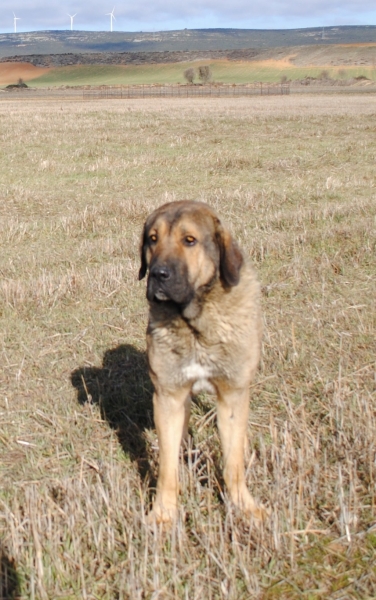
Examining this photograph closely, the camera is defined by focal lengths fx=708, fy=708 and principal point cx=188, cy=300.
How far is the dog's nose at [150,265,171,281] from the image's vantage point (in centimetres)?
364

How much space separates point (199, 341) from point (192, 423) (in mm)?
1302

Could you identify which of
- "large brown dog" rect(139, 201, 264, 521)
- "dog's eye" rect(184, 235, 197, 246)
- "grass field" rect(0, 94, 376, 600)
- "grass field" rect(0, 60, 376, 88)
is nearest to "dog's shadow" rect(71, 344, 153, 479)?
"grass field" rect(0, 94, 376, 600)

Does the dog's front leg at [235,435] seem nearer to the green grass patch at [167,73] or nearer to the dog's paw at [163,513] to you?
the dog's paw at [163,513]

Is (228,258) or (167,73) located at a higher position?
(167,73)

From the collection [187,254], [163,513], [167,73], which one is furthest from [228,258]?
[167,73]

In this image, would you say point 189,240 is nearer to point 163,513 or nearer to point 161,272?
point 161,272

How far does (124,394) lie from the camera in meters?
5.38

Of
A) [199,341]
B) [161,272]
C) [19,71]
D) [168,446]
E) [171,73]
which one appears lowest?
[168,446]

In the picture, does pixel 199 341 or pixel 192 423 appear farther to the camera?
pixel 192 423

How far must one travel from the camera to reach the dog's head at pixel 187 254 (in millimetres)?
3688

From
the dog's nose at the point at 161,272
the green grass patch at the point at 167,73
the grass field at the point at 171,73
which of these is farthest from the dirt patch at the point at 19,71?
the dog's nose at the point at 161,272

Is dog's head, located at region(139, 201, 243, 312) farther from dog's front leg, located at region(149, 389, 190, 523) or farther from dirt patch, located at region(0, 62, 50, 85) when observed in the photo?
dirt patch, located at region(0, 62, 50, 85)

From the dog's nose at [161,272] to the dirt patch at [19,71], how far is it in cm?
14780

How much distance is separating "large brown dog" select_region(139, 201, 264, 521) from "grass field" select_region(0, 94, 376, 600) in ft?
0.81
